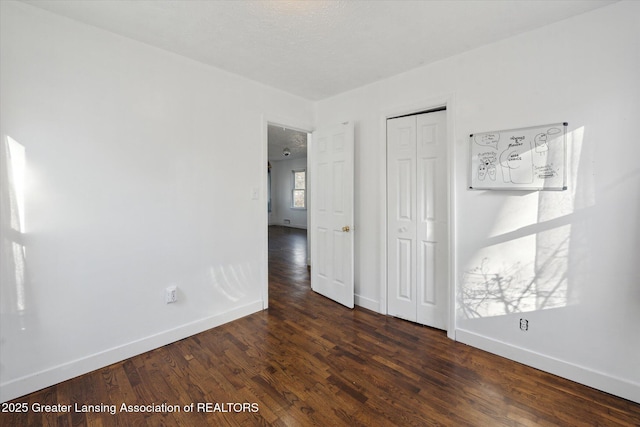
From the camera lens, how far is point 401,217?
3004 millimetres

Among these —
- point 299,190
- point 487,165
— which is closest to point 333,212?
point 487,165

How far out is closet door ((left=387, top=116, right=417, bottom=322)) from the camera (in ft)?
9.55

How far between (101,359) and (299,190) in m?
8.56

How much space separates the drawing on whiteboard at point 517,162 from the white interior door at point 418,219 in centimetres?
52

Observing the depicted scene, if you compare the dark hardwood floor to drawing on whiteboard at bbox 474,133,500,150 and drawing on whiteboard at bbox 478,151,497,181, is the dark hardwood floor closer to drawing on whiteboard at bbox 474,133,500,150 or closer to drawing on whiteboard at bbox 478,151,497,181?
drawing on whiteboard at bbox 478,151,497,181

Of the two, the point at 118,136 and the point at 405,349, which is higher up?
the point at 118,136

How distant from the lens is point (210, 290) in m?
2.81

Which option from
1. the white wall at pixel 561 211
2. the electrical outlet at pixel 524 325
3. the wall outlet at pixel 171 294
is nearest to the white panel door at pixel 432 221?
the white wall at pixel 561 211

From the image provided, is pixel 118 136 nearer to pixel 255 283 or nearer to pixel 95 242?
pixel 95 242

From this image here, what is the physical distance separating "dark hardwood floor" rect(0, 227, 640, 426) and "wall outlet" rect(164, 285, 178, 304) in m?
0.40

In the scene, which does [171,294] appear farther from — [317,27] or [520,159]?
[520,159]

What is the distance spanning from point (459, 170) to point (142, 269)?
289cm

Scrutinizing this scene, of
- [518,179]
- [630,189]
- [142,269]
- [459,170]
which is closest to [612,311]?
[630,189]

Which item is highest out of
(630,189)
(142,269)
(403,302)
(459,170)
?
(459,170)
